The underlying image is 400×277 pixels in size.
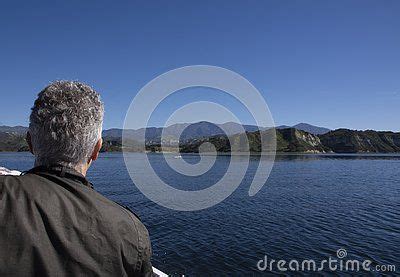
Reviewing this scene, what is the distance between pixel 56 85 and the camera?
280 cm

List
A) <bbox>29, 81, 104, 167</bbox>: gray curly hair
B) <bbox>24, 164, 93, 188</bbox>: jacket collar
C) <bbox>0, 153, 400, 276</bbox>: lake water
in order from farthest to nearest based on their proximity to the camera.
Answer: <bbox>0, 153, 400, 276</bbox>: lake water < <bbox>29, 81, 104, 167</bbox>: gray curly hair < <bbox>24, 164, 93, 188</bbox>: jacket collar

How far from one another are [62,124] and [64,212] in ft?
2.53

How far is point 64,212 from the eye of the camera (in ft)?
7.39

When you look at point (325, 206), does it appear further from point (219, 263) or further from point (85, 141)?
point (85, 141)

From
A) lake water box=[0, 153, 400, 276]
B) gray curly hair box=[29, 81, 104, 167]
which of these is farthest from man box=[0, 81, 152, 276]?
lake water box=[0, 153, 400, 276]

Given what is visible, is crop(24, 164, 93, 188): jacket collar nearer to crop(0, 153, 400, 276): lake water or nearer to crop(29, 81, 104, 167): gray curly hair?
crop(29, 81, 104, 167): gray curly hair

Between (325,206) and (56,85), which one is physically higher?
(56,85)

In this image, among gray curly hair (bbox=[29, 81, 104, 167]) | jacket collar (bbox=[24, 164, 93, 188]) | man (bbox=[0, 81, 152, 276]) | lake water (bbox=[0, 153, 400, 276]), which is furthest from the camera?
lake water (bbox=[0, 153, 400, 276])

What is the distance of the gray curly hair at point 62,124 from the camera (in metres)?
2.67

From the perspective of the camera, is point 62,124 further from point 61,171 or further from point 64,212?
point 64,212

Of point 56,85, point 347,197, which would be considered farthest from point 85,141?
point 347,197

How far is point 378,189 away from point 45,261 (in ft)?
208

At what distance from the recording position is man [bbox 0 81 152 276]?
2.14 m

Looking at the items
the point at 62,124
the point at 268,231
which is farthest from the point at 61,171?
the point at 268,231
